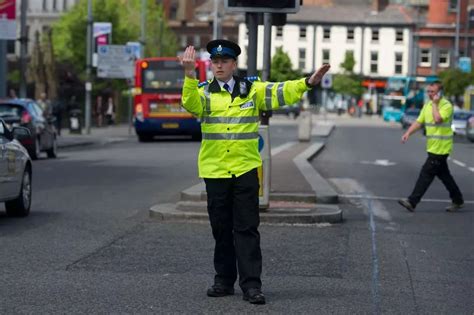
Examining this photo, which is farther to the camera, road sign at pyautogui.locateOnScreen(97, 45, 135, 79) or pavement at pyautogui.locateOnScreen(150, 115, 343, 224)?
road sign at pyautogui.locateOnScreen(97, 45, 135, 79)

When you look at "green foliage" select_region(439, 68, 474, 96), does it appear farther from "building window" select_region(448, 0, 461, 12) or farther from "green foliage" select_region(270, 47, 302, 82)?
"green foliage" select_region(270, 47, 302, 82)

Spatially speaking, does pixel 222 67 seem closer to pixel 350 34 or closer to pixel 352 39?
pixel 352 39

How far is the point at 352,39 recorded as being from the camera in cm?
12088

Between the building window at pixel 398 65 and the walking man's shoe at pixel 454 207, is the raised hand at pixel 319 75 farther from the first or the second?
the building window at pixel 398 65

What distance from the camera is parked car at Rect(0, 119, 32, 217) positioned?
12750 mm

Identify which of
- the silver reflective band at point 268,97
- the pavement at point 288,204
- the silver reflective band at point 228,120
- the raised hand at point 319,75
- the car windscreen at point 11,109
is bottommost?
the pavement at point 288,204

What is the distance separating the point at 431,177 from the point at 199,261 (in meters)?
6.04

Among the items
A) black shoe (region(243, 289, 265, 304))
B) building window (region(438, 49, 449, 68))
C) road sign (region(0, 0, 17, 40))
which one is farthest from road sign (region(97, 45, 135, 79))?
building window (region(438, 49, 449, 68))

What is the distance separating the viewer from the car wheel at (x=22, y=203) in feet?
43.8

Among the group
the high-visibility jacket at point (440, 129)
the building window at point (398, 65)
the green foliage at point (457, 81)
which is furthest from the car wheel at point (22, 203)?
the building window at point (398, 65)

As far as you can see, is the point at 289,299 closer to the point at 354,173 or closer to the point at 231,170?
the point at 231,170

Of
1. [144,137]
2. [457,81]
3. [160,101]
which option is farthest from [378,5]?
[160,101]

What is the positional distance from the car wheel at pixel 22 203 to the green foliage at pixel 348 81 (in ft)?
329

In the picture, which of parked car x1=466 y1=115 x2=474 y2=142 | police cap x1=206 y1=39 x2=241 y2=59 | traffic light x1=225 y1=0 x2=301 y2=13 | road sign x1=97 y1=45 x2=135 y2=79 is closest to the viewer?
police cap x1=206 y1=39 x2=241 y2=59
